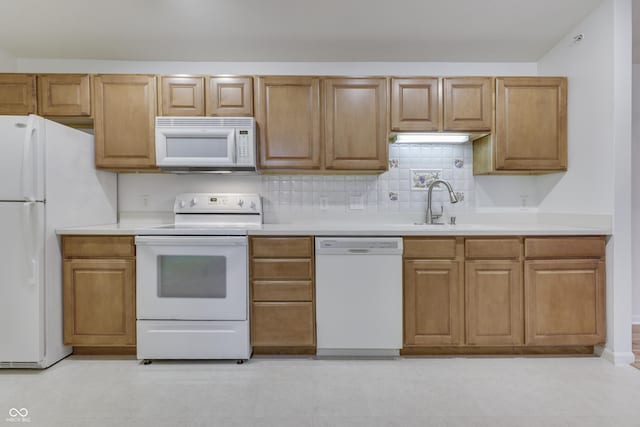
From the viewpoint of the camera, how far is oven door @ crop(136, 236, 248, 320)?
2348mm

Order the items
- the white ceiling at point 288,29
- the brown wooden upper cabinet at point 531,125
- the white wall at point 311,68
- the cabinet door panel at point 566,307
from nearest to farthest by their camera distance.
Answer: the white ceiling at point 288,29 < the cabinet door panel at point 566,307 < the brown wooden upper cabinet at point 531,125 < the white wall at point 311,68

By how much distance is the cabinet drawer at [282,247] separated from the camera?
241cm

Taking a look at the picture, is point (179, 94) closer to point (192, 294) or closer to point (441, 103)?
point (192, 294)

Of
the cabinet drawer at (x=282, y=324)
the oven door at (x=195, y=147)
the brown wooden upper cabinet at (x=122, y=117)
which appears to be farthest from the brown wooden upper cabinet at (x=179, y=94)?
the cabinet drawer at (x=282, y=324)

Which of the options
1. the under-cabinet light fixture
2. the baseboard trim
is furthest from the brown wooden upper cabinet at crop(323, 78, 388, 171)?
the baseboard trim

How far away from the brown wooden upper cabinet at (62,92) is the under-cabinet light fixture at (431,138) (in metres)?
2.54

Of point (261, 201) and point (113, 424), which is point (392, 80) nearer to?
point (261, 201)

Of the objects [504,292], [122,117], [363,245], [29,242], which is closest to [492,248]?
[504,292]

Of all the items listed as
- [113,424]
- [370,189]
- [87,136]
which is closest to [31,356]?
[113,424]

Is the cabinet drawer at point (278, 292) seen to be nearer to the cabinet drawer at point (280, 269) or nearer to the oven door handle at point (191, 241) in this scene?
the cabinet drawer at point (280, 269)

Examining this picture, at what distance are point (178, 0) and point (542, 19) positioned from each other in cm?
250

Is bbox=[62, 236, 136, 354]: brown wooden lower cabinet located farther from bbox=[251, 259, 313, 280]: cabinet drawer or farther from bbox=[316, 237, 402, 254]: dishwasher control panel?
bbox=[316, 237, 402, 254]: dishwasher control panel

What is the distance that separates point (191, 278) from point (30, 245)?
102cm

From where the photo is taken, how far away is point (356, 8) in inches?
89.8
